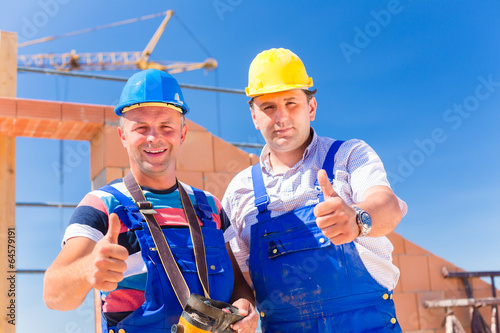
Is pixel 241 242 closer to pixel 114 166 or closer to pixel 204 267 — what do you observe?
pixel 204 267

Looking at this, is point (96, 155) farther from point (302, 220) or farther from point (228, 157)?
point (302, 220)

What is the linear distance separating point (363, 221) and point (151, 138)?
974 millimetres

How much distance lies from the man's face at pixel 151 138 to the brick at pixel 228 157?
8.09 feet

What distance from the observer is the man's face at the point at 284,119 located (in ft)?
8.27

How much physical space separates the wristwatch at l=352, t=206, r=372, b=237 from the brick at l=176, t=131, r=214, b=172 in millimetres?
2897

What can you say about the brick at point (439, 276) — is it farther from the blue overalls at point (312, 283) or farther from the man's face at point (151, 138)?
the man's face at point (151, 138)

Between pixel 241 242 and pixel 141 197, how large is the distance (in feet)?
2.16

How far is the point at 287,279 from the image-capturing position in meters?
2.33

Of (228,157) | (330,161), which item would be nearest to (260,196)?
(330,161)

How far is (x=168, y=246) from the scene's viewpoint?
202cm

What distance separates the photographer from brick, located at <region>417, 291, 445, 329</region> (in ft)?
18.0

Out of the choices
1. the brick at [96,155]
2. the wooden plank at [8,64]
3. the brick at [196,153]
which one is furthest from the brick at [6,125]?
the brick at [196,153]

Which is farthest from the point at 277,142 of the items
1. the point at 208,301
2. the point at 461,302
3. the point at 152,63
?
the point at 152,63

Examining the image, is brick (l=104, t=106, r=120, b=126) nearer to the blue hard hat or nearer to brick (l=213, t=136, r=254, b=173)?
brick (l=213, t=136, r=254, b=173)
